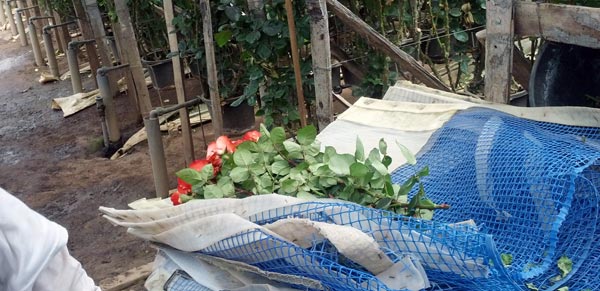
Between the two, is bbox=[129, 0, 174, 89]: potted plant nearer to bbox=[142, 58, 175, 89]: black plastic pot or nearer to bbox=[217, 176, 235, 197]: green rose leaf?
bbox=[142, 58, 175, 89]: black plastic pot

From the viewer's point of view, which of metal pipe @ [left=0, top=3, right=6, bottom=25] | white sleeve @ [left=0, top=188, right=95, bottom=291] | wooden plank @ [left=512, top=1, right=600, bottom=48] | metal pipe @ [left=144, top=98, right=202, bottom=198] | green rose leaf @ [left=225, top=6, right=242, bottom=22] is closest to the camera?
white sleeve @ [left=0, top=188, right=95, bottom=291]

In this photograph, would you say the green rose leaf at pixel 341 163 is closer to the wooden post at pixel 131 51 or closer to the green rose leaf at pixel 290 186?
the green rose leaf at pixel 290 186

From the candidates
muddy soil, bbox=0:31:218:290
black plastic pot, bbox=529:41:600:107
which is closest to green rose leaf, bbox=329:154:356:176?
black plastic pot, bbox=529:41:600:107

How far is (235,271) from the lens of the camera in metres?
1.92

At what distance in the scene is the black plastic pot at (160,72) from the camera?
7.01 m

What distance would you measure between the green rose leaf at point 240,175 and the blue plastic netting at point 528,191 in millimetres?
576

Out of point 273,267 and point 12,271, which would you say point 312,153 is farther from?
point 12,271

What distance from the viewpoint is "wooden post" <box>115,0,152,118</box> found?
5379 mm

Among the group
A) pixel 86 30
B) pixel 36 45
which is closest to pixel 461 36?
pixel 86 30

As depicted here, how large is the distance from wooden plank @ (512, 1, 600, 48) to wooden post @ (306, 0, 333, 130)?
907 mm

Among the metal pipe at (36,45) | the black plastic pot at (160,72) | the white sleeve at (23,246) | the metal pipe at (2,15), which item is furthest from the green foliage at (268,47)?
the metal pipe at (2,15)

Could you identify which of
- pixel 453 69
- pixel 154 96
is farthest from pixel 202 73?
pixel 154 96

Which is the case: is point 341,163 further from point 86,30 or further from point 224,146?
point 86,30

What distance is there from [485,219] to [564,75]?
112 centimetres
